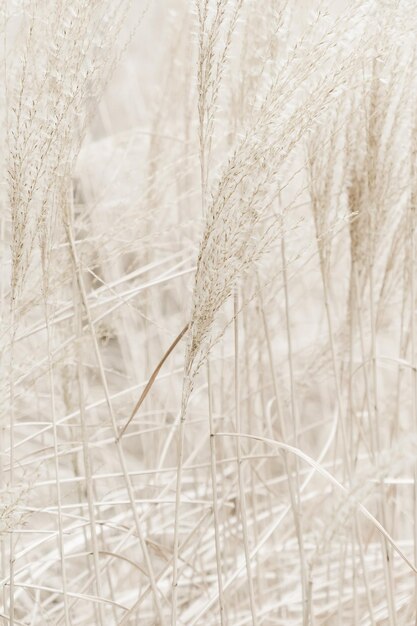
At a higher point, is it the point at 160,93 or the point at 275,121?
the point at 160,93

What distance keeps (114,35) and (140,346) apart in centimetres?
195

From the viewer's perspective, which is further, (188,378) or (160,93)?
(160,93)

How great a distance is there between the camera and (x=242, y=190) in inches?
38.6

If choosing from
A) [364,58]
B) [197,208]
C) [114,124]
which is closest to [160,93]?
[197,208]

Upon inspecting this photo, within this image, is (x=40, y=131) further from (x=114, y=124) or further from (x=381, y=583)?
(x=114, y=124)

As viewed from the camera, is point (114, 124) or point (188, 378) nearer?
point (188, 378)

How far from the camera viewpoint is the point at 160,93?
2111 millimetres

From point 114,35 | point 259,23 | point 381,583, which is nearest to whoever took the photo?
point 114,35

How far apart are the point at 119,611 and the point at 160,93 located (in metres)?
1.17

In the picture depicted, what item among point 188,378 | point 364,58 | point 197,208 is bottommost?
point 188,378

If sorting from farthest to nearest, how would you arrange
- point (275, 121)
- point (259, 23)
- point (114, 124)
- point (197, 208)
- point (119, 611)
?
1. point (114, 124)
2. point (197, 208)
3. point (119, 611)
4. point (259, 23)
5. point (275, 121)

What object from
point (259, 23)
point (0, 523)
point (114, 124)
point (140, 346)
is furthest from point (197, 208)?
point (114, 124)

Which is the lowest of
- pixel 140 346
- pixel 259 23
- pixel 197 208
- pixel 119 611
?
pixel 119 611

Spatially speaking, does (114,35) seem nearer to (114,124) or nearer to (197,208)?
(197,208)
